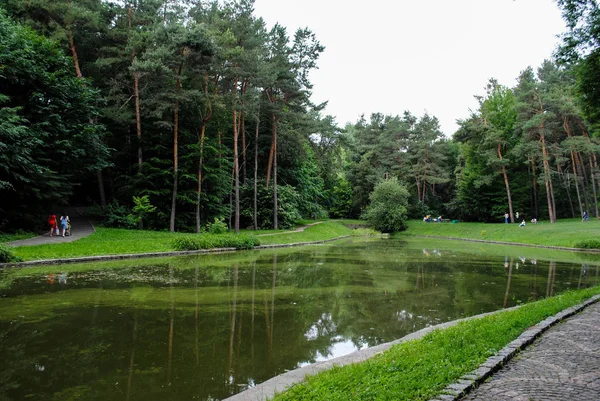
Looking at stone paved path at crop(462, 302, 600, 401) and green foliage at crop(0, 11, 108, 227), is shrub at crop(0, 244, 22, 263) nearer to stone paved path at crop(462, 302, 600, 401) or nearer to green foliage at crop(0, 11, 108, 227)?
green foliage at crop(0, 11, 108, 227)

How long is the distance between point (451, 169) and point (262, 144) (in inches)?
1424

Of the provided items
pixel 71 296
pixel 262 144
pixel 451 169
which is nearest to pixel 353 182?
pixel 451 169

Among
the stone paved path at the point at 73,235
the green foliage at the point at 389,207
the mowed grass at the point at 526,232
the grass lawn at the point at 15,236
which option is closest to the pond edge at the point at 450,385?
the stone paved path at the point at 73,235

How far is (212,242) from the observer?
2239 cm

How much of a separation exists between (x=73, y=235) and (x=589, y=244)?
104 ft

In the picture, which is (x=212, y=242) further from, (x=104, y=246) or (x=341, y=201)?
(x=341, y=201)

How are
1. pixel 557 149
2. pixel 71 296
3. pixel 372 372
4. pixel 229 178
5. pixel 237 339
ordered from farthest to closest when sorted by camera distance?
pixel 557 149, pixel 229 178, pixel 71 296, pixel 237 339, pixel 372 372

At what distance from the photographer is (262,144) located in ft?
129

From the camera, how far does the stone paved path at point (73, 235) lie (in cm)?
1817

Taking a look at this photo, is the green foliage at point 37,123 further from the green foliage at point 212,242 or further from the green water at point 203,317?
the green water at point 203,317

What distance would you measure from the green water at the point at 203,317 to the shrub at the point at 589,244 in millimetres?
11476

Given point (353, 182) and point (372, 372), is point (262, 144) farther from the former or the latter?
point (372, 372)

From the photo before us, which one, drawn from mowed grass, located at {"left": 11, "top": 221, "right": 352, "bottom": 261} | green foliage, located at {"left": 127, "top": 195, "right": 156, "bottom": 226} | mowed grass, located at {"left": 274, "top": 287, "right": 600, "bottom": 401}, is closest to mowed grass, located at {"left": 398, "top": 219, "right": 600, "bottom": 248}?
mowed grass, located at {"left": 11, "top": 221, "right": 352, "bottom": 261}

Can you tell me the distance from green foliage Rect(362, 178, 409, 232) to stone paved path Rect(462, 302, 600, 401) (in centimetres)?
4211
